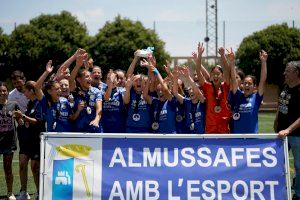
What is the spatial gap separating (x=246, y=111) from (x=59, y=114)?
260cm

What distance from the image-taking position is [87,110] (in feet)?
21.4

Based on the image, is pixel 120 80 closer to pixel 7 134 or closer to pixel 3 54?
pixel 7 134

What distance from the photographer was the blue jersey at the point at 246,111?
6.44m

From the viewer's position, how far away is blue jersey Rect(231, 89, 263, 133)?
6438 millimetres

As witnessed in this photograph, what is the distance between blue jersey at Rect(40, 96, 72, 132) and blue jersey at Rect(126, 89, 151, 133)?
0.86 metres

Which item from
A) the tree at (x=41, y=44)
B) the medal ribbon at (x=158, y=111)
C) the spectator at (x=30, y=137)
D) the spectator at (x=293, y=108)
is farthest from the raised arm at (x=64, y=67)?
the tree at (x=41, y=44)

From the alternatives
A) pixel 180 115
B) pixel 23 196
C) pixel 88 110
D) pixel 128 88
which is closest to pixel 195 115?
pixel 180 115

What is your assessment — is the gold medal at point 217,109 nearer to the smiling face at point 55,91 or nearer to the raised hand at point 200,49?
the raised hand at point 200,49

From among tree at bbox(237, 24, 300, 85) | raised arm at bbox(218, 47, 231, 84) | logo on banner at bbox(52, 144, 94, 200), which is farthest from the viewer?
tree at bbox(237, 24, 300, 85)

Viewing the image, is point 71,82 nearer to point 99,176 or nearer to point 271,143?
point 99,176

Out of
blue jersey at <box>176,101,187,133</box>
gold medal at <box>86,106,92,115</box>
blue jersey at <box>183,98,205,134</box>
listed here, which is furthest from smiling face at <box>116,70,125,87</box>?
blue jersey at <box>183,98,205,134</box>

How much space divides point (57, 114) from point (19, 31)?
2972 centimetres

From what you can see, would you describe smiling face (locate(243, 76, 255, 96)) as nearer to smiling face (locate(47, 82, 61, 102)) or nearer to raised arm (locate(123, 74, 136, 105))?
raised arm (locate(123, 74, 136, 105))

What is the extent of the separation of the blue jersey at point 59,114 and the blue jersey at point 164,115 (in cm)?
122
